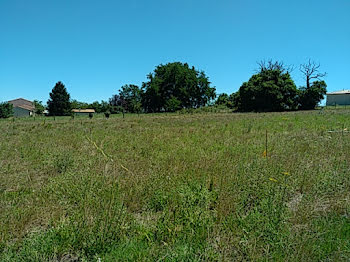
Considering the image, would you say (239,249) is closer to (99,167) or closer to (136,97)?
(99,167)

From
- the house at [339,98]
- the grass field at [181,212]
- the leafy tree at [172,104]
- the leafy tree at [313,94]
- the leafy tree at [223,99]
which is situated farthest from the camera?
the leafy tree at [223,99]

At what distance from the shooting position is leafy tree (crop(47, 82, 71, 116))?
2314 inches

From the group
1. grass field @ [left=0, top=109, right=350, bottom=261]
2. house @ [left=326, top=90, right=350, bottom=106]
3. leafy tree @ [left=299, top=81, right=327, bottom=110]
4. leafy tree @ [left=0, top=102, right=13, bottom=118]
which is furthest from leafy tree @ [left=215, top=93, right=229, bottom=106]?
grass field @ [left=0, top=109, right=350, bottom=261]

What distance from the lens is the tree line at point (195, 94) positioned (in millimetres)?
39938

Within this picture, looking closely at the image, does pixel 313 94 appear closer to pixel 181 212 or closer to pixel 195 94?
pixel 195 94

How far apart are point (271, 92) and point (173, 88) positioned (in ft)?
87.7

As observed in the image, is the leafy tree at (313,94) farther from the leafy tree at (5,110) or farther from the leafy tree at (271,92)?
the leafy tree at (5,110)

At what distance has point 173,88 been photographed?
58.2 metres

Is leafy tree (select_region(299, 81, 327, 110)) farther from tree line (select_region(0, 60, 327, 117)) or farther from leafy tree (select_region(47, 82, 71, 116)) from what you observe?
leafy tree (select_region(47, 82, 71, 116))

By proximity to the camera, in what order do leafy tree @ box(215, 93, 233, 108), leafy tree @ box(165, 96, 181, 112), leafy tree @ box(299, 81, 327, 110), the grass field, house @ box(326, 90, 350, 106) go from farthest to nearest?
1. leafy tree @ box(215, 93, 233, 108)
2. leafy tree @ box(165, 96, 181, 112)
3. house @ box(326, 90, 350, 106)
4. leafy tree @ box(299, 81, 327, 110)
5. the grass field

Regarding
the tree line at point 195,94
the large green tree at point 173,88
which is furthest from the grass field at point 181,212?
the large green tree at point 173,88

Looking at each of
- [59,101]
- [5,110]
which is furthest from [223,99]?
[5,110]

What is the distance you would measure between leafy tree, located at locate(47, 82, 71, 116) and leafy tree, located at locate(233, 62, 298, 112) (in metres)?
47.5

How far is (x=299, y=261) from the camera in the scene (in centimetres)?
195
